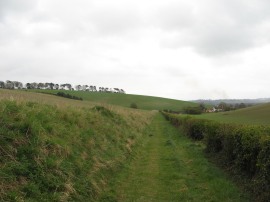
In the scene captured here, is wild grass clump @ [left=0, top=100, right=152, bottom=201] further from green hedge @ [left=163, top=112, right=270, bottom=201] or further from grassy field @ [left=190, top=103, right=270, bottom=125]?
grassy field @ [left=190, top=103, right=270, bottom=125]

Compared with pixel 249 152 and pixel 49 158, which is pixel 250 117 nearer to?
pixel 249 152

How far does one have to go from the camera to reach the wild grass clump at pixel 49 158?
6750 mm

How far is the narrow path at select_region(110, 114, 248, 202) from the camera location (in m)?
8.70

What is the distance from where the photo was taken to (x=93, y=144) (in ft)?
40.3

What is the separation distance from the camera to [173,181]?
1039 cm

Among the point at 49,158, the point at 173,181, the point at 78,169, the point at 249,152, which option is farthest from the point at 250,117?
the point at 49,158

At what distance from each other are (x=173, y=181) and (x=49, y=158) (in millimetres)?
4824

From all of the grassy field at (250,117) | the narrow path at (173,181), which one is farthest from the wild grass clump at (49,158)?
the grassy field at (250,117)

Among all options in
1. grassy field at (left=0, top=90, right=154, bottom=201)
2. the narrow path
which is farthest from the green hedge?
grassy field at (left=0, top=90, right=154, bottom=201)

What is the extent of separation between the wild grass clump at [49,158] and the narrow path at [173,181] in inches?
33.4

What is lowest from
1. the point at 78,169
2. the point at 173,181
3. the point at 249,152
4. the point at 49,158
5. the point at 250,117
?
the point at 173,181

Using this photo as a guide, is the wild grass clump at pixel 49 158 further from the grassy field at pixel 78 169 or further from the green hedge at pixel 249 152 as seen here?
→ the green hedge at pixel 249 152

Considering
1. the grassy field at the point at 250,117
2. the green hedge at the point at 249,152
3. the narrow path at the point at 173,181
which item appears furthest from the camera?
the grassy field at the point at 250,117

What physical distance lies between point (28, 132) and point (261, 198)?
7411 millimetres
